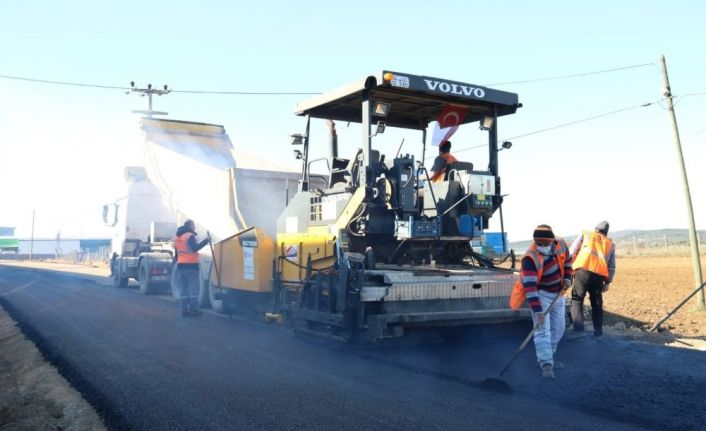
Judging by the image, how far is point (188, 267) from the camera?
1062 centimetres

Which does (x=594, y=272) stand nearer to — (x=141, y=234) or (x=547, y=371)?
(x=547, y=371)

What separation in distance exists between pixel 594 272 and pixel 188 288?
6.25 m

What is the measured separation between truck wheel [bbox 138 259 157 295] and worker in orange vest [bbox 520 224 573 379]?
10.9 m

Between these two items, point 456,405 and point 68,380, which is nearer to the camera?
point 456,405

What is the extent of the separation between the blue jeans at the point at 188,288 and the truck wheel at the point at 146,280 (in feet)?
14.7

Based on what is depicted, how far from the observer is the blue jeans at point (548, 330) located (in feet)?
18.4

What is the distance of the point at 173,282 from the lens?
41.3 feet

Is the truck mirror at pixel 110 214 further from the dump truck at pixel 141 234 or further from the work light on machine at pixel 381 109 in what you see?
the work light on machine at pixel 381 109

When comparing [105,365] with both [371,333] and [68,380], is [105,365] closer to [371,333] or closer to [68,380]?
[68,380]

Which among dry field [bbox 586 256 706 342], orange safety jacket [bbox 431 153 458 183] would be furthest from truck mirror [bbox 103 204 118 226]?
dry field [bbox 586 256 706 342]

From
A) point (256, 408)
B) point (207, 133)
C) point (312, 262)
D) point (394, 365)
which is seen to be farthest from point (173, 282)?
point (256, 408)

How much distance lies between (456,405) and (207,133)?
10.8 metres

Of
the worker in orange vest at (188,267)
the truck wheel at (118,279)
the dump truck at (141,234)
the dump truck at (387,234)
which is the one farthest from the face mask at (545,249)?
the truck wheel at (118,279)

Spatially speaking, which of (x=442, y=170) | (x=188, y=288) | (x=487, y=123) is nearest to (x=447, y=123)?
(x=487, y=123)
